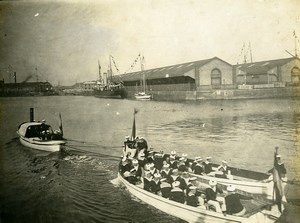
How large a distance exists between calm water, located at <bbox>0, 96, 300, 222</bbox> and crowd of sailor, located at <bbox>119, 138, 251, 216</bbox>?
0.15 m

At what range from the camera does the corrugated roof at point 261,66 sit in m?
3.41

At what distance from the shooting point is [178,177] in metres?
3.21

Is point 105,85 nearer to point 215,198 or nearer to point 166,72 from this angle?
point 166,72

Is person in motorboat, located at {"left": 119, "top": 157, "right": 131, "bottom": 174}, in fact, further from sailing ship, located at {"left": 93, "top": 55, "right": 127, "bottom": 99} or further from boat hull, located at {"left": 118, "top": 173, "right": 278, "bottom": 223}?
sailing ship, located at {"left": 93, "top": 55, "right": 127, "bottom": 99}

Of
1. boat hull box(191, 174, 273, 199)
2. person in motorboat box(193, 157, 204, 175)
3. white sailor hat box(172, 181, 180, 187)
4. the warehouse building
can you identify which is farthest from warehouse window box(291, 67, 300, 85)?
white sailor hat box(172, 181, 180, 187)

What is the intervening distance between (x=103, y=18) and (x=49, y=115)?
1369mm

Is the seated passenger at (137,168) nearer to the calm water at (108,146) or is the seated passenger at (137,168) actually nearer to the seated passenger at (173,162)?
the calm water at (108,146)

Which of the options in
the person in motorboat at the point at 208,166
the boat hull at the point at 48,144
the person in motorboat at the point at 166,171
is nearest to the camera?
the person in motorboat at the point at 166,171

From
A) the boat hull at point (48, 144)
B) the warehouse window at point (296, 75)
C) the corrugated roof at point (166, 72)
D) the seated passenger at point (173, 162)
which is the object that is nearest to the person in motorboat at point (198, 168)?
the seated passenger at point (173, 162)

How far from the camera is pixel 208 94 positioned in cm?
395

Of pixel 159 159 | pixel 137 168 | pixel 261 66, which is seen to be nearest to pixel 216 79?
pixel 261 66

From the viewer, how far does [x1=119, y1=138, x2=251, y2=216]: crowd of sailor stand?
2.84 metres

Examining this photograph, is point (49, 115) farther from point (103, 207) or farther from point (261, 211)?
point (261, 211)

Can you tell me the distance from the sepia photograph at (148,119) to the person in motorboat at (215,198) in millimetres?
10
